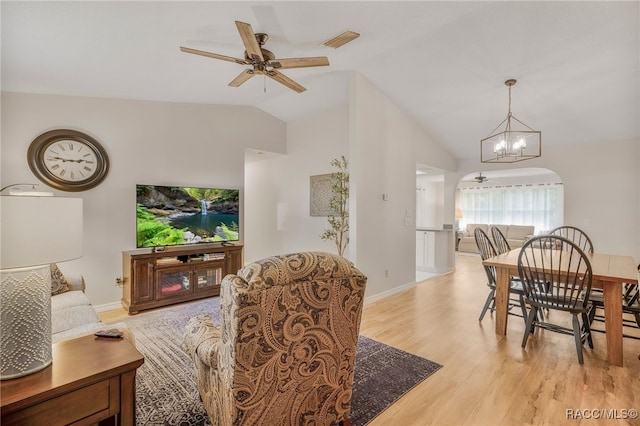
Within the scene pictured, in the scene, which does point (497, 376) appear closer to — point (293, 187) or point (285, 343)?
point (285, 343)

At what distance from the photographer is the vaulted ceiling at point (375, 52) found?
2.40m

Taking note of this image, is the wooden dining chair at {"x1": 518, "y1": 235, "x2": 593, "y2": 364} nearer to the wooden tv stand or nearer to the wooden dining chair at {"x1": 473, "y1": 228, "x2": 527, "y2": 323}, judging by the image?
the wooden dining chair at {"x1": 473, "y1": 228, "x2": 527, "y2": 323}

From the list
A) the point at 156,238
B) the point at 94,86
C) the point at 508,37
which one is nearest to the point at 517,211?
the point at 508,37

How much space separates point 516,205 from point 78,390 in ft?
35.0

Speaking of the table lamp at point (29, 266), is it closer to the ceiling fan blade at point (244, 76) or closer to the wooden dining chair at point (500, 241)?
the ceiling fan blade at point (244, 76)

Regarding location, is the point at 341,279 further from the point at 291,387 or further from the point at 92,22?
the point at 92,22

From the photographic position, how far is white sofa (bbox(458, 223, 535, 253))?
8445 mm

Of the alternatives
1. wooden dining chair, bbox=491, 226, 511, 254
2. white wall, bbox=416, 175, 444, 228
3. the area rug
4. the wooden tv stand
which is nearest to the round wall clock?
the wooden tv stand

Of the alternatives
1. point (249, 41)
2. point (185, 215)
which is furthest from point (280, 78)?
point (185, 215)

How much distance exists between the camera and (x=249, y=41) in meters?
2.29

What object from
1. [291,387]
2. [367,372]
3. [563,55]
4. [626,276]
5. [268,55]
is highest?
[563,55]

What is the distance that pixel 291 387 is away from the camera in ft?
4.58

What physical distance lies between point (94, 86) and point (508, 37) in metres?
4.44

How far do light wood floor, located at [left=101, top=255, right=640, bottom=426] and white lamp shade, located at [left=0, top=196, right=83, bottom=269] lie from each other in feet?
6.08
